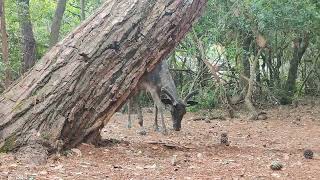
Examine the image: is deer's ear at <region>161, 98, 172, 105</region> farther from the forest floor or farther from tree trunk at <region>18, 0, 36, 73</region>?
tree trunk at <region>18, 0, 36, 73</region>

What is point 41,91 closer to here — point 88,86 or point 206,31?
point 88,86

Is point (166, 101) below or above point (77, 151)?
above

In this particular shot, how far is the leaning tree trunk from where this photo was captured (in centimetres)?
523

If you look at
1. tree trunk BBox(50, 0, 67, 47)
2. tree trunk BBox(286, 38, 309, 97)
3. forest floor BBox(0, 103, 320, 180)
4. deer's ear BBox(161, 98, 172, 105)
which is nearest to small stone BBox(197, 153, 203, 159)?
forest floor BBox(0, 103, 320, 180)

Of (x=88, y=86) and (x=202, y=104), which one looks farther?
(x=202, y=104)

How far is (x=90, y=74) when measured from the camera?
5559 mm

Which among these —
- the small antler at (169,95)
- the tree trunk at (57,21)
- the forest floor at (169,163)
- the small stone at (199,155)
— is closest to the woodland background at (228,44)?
the tree trunk at (57,21)

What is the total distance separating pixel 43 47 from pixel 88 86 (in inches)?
430

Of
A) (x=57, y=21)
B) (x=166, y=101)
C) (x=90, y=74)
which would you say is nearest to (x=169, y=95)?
(x=166, y=101)

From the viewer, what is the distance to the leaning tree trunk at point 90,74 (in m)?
5.23

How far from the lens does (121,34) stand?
5.74 m

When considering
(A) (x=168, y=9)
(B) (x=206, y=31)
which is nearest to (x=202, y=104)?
(B) (x=206, y=31)

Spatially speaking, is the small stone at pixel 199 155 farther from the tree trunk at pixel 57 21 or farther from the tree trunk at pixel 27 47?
the tree trunk at pixel 27 47

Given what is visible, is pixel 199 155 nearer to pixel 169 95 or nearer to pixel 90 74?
pixel 90 74
